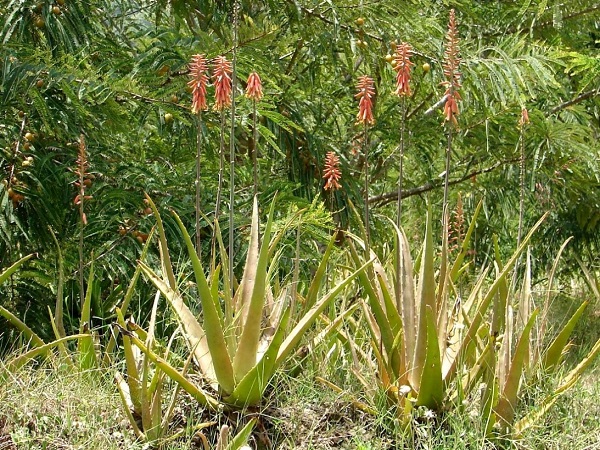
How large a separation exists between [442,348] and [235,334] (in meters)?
0.79

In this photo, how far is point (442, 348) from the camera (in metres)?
3.45

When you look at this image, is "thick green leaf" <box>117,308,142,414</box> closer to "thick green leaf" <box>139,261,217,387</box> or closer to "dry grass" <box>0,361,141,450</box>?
"dry grass" <box>0,361,141,450</box>

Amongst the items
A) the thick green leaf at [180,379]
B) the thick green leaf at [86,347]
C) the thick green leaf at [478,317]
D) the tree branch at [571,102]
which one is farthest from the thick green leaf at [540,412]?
the tree branch at [571,102]

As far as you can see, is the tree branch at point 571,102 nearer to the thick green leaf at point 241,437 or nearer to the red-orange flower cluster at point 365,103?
the red-orange flower cluster at point 365,103

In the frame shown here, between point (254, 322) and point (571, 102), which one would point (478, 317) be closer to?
point (254, 322)

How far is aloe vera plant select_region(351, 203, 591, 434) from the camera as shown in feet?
10.6

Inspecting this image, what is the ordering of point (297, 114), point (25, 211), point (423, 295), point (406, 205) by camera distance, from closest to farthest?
point (423, 295)
point (25, 211)
point (297, 114)
point (406, 205)

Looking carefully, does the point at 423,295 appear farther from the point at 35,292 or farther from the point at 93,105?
the point at 35,292

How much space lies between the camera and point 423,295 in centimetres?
325

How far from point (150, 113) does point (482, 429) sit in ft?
8.22

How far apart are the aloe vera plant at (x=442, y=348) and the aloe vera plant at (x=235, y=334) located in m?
0.30

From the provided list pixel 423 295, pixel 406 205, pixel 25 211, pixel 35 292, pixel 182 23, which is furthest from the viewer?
pixel 406 205

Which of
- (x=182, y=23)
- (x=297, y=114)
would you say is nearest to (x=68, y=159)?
(x=182, y=23)

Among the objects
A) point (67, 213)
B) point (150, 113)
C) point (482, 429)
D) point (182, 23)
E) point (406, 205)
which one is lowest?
point (406, 205)
